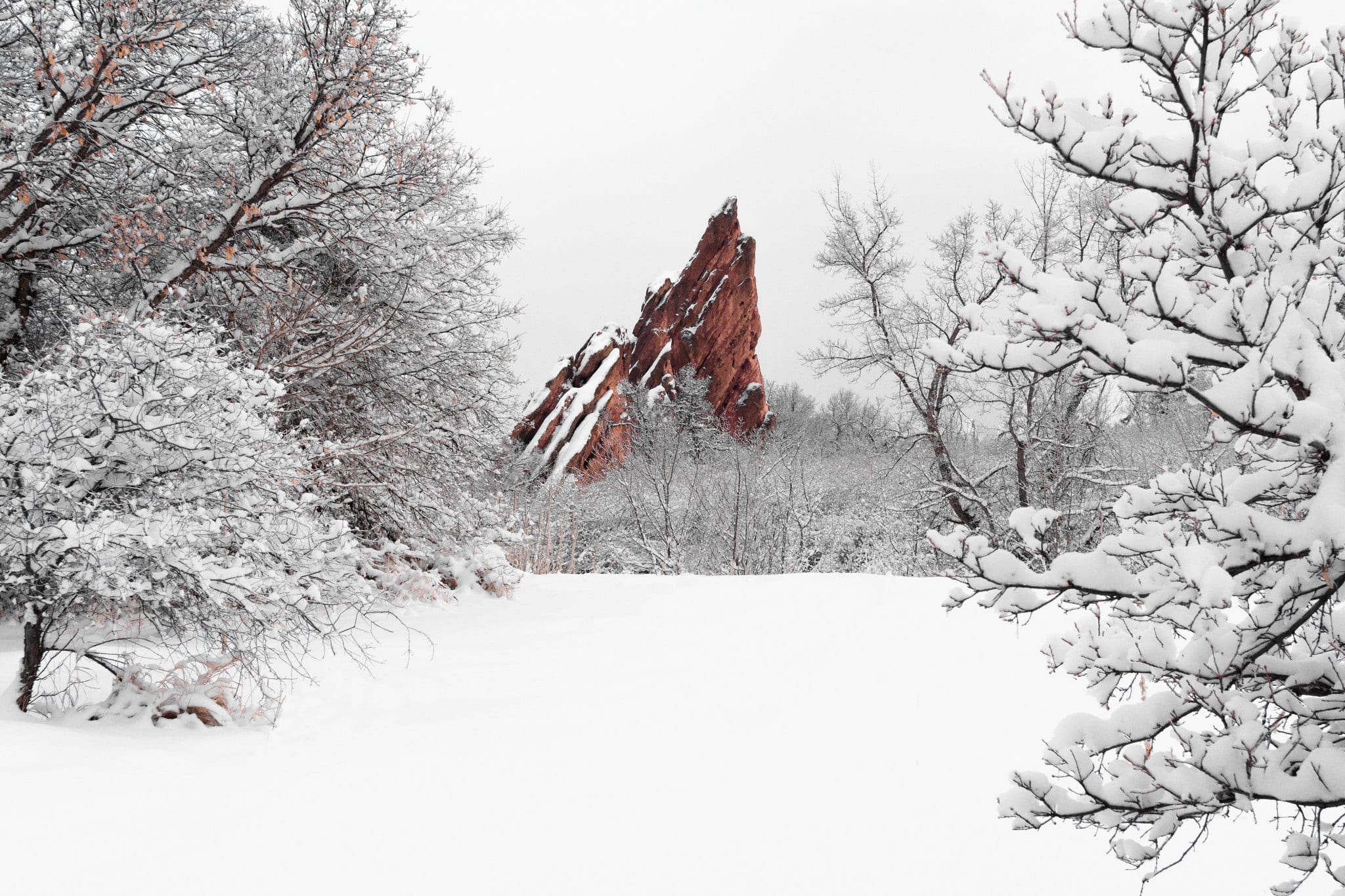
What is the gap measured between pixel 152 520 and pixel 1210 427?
3.99 metres

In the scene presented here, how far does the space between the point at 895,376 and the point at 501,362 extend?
8.72 metres

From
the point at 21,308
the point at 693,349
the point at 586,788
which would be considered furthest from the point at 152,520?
the point at 693,349

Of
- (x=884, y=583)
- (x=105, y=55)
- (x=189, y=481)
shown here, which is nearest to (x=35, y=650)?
(x=189, y=481)

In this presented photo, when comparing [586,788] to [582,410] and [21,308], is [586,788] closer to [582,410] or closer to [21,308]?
[21,308]

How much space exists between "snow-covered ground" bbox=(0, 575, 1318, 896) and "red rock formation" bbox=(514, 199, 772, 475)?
24.8 metres

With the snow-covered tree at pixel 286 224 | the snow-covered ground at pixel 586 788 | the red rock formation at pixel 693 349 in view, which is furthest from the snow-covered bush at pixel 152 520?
the red rock formation at pixel 693 349

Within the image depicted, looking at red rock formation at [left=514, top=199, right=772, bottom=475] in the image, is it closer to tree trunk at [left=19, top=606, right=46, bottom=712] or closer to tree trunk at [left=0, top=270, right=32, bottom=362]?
tree trunk at [left=0, top=270, right=32, bottom=362]

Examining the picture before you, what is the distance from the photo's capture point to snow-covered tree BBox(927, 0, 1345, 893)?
1531mm

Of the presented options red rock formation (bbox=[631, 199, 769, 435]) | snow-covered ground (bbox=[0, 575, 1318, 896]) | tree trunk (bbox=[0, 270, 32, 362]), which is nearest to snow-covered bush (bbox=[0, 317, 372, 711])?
snow-covered ground (bbox=[0, 575, 1318, 896])

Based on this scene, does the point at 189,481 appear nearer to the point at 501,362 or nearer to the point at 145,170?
the point at 145,170

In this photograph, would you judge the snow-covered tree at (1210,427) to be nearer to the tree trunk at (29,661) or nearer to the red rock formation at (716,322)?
the tree trunk at (29,661)

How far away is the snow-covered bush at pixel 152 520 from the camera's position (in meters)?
3.05

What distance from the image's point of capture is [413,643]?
5180 millimetres

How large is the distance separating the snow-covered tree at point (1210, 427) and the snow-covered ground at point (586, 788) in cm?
107
